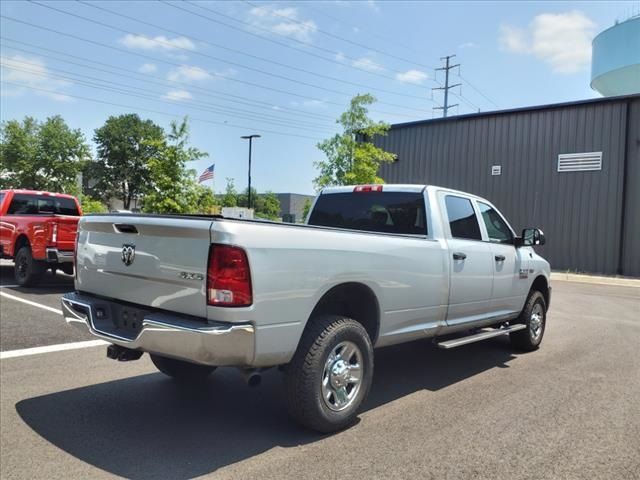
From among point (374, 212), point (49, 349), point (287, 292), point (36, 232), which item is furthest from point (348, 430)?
point (36, 232)

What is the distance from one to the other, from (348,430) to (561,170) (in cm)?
2206

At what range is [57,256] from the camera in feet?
33.9

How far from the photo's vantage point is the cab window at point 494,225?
6.04m

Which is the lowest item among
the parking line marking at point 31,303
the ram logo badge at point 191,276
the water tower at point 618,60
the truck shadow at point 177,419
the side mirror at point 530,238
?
the parking line marking at point 31,303

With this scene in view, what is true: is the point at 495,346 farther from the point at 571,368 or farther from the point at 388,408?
the point at 388,408

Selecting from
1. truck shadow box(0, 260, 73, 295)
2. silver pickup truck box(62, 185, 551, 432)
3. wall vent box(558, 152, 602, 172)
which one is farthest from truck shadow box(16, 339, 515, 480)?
wall vent box(558, 152, 602, 172)

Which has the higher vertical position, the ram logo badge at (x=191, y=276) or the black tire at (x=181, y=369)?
the ram logo badge at (x=191, y=276)

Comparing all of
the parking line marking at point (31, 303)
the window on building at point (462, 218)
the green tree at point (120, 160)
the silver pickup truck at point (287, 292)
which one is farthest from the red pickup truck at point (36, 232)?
the green tree at point (120, 160)

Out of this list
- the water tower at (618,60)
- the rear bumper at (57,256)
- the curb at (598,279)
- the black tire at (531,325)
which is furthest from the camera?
the water tower at (618,60)

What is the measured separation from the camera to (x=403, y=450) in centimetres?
363

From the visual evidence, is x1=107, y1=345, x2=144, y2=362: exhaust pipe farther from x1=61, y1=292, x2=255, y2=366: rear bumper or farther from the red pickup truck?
the red pickup truck

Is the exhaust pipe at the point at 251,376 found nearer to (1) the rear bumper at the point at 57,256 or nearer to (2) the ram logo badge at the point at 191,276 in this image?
(2) the ram logo badge at the point at 191,276

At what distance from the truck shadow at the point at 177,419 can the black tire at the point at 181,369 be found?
0.10 meters

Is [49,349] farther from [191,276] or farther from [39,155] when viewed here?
[39,155]
